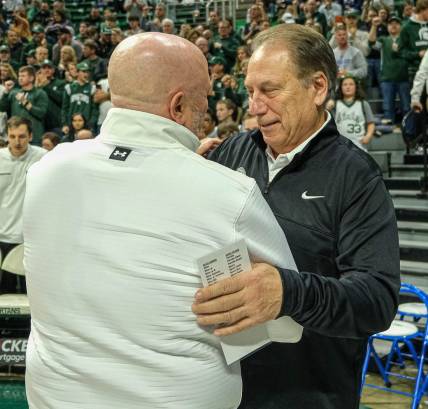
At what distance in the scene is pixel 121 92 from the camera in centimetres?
142

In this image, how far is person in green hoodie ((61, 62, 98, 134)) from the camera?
10.1m

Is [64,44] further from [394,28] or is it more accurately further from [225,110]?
[394,28]

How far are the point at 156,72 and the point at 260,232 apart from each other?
14.2 inches

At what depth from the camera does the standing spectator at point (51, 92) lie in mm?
10438

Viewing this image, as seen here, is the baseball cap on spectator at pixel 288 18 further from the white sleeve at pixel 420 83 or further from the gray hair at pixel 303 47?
the gray hair at pixel 303 47

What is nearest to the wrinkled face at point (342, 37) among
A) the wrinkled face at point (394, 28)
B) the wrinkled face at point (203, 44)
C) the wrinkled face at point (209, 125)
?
the wrinkled face at point (394, 28)

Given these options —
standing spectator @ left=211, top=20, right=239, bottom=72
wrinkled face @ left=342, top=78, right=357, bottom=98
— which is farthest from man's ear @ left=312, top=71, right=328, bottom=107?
standing spectator @ left=211, top=20, right=239, bottom=72

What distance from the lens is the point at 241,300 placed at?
4.55 feet

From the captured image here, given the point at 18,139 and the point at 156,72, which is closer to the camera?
the point at 156,72

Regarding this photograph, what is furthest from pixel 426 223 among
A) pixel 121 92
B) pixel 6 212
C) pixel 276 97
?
pixel 121 92

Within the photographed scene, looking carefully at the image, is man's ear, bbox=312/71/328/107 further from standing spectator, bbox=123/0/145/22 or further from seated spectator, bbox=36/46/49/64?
standing spectator, bbox=123/0/145/22

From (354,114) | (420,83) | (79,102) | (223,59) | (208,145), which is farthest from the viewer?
(223,59)

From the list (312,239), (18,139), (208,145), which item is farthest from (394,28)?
(312,239)

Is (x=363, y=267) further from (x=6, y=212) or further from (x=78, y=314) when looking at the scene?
(x=6, y=212)
